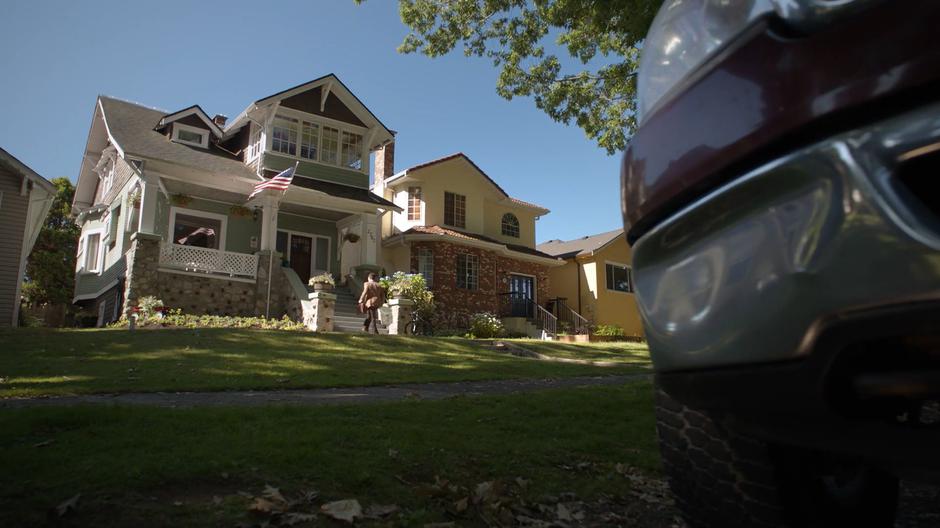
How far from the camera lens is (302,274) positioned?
64.9 ft

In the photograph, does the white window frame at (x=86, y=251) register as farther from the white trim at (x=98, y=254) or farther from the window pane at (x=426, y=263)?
the window pane at (x=426, y=263)

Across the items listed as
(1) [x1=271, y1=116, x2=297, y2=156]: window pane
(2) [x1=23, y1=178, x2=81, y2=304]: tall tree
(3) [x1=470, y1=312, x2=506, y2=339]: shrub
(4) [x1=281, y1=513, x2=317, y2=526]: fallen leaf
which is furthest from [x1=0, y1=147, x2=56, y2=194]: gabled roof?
(4) [x1=281, y1=513, x2=317, y2=526]: fallen leaf

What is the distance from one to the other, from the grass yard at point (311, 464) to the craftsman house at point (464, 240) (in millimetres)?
15972

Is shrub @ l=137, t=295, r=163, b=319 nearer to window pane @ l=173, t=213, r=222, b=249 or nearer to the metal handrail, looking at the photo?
window pane @ l=173, t=213, r=222, b=249

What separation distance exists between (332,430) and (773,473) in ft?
8.52

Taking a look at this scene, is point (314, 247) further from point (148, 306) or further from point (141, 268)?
point (148, 306)

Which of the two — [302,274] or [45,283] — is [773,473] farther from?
[45,283]

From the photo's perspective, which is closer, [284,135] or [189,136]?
[284,135]

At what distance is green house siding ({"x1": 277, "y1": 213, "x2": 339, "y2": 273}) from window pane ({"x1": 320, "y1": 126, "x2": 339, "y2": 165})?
2.12m

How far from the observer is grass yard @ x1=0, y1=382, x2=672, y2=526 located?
222 cm

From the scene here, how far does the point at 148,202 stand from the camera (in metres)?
15.4

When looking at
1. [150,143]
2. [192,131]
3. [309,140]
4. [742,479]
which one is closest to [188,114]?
[192,131]

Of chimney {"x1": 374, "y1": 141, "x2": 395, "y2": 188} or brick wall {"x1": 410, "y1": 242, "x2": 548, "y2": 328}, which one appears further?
chimney {"x1": 374, "y1": 141, "x2": 395, "y2": 188}

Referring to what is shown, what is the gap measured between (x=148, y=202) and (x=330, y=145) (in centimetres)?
651
